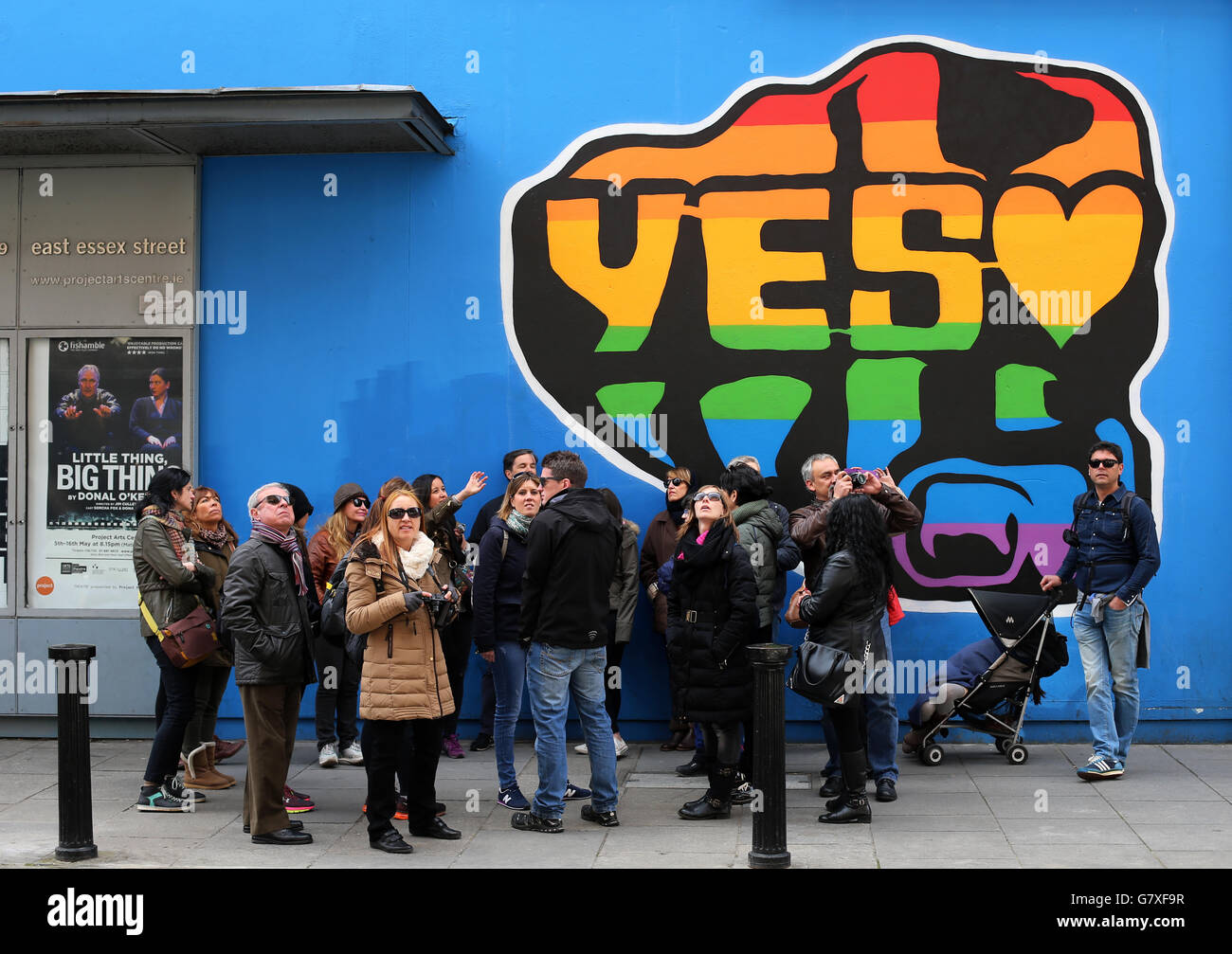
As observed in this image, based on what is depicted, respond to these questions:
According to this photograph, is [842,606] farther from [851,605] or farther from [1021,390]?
[1021,390]

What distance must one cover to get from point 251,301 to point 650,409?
10.8 feet

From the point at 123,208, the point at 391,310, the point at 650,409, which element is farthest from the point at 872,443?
the point at 123,208

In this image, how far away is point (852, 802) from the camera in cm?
727

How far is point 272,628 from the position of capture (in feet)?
22.4

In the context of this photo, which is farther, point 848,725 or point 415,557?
point 848,725

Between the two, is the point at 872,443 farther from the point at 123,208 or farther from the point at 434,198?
the point at 123,208

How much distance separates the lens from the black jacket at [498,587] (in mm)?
7465

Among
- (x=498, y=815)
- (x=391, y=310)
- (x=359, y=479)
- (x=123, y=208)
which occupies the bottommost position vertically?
(x=498, y=815)

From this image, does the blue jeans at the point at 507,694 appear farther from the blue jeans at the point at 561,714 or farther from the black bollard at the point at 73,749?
the black bollard at the point at 73,749

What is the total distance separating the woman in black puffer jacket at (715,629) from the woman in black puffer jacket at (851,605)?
464mm

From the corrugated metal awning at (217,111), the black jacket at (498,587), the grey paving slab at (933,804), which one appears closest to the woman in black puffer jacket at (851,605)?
the grey paving slab at (933,804)

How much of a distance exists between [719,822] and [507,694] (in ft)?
4.83

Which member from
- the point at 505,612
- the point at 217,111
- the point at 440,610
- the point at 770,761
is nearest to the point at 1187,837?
the point at 770,761
